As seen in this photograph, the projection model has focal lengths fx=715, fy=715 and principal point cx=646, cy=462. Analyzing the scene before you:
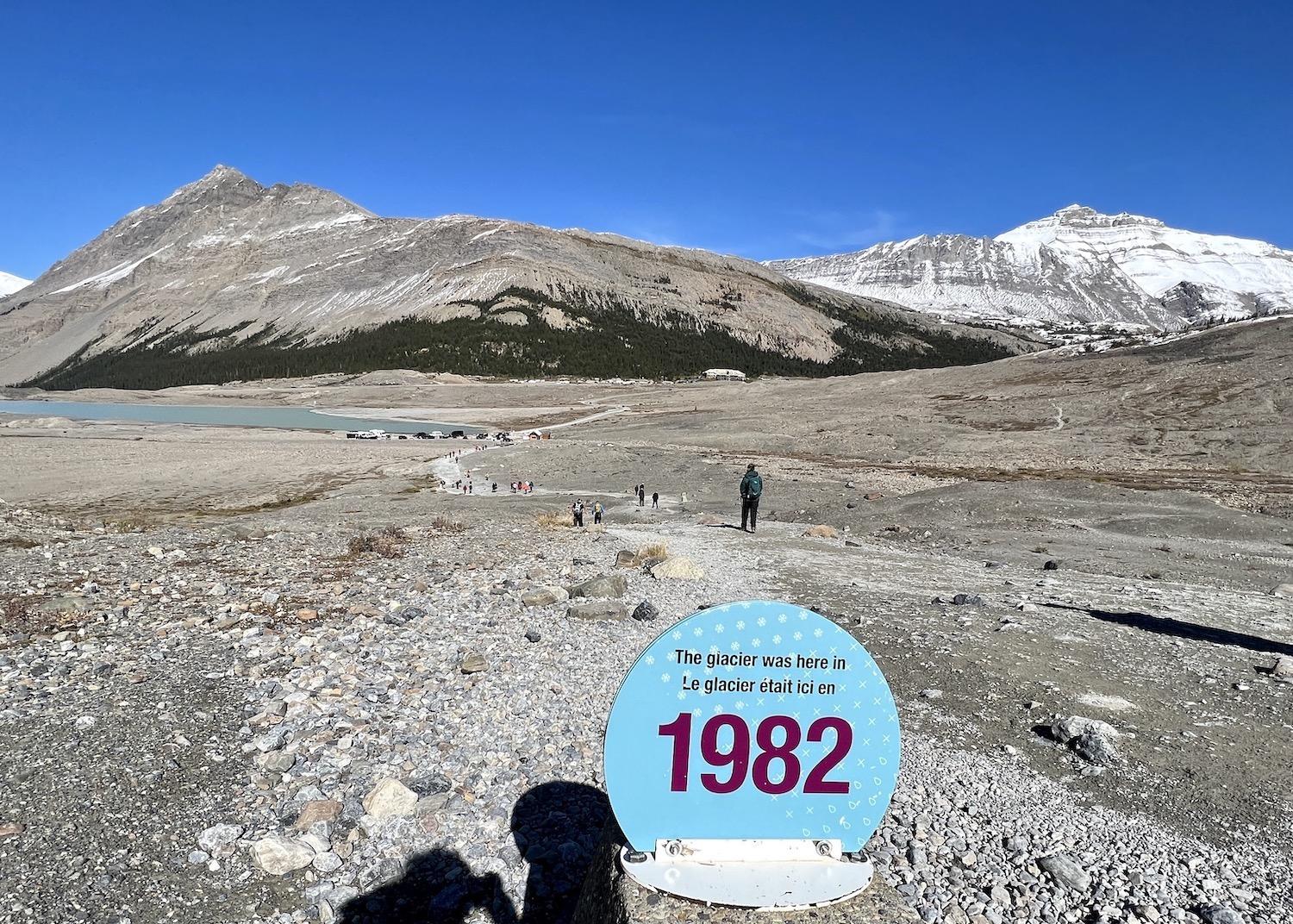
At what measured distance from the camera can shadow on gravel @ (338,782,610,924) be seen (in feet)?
17.0

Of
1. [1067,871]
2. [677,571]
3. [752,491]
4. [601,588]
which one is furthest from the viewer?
[752,491]

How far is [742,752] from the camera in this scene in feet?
12.8

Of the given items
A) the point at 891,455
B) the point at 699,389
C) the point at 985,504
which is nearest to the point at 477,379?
the point at 699,389

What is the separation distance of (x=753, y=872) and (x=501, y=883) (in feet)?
8.44

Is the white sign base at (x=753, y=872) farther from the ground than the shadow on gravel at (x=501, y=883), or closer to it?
farther from the ground

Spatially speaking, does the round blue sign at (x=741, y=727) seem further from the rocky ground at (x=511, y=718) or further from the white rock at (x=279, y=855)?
the white rock at (x=279, y=855)

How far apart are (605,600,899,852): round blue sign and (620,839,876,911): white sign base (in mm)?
60

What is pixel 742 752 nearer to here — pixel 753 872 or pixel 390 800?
pixel 753 872

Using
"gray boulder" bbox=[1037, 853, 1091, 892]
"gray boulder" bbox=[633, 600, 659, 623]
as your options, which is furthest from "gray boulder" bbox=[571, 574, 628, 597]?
"gray boulder" bbox=[1037, 853, 1091, 892]

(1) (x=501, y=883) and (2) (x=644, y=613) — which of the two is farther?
(2) (x=644, y=613)

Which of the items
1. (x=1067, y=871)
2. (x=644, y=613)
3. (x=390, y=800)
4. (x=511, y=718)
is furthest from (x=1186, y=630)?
(x=390, y=800)

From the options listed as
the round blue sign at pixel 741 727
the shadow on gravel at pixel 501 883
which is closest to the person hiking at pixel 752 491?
the shadow on gravel at pixel 501 883

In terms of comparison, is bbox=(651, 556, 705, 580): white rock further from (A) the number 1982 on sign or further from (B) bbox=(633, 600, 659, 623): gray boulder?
(A) the number 1982 on sign

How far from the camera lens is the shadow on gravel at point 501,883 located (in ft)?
17.0
